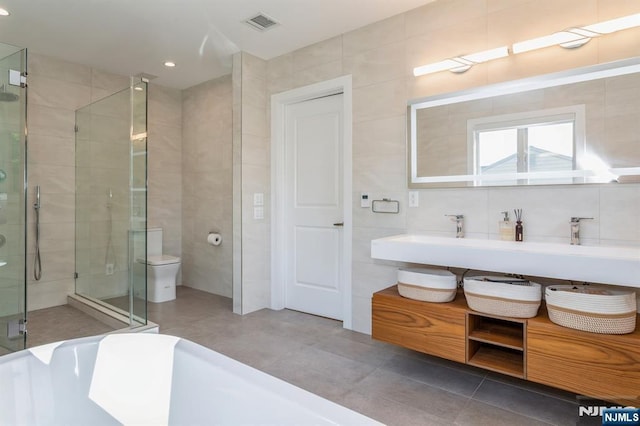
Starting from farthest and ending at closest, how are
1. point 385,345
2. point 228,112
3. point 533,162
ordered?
point 228,112, point 385,345, point 533,162

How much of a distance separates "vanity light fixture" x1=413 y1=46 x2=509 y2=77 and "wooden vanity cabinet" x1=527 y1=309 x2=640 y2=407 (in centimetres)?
164

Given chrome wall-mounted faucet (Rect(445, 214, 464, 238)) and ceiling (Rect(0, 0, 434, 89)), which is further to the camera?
ceiling (Rect(0, 0, 434, 89))

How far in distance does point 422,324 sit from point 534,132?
1366 mm

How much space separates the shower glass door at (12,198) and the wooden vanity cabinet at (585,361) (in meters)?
3.13

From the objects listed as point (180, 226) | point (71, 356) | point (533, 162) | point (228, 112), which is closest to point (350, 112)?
point (533, 162)

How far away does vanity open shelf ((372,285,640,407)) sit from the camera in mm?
1635

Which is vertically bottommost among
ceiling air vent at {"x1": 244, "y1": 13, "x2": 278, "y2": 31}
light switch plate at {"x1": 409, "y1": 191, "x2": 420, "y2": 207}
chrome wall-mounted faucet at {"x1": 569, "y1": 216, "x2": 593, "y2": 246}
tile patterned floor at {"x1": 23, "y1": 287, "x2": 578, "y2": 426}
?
tile patterned floor at {"x1": 23, "y1": 287, "x2": 578, "y2": 426}

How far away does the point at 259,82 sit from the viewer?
12.1 ft

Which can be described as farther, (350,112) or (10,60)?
(350,112)

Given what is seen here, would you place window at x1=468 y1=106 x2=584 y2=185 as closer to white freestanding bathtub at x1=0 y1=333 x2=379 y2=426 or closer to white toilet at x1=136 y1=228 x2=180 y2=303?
white freestanding bathtub at x1=0 y1=333 x2=379 y2=426

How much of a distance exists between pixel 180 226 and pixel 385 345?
10.4 ft

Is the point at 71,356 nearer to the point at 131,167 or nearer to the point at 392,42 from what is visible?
the point at 131,167

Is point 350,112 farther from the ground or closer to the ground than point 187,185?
farther from the ground

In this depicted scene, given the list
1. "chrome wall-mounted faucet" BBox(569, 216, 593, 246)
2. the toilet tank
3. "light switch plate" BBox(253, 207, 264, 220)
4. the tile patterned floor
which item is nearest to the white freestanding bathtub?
the tile patterned floor
